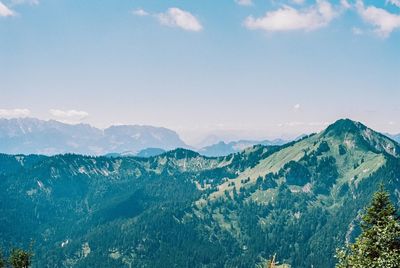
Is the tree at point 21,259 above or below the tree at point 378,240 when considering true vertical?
below

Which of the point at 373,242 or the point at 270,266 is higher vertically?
the point at 270,266

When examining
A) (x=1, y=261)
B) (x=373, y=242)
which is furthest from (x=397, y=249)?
(x=1, y=261)

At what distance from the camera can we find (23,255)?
58.3 m

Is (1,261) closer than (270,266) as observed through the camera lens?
No

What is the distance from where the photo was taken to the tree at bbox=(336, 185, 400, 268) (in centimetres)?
3681

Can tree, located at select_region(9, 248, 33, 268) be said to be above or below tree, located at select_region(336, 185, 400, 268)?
below

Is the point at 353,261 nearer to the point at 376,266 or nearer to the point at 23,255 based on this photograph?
the point at 376,266

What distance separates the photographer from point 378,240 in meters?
39.1

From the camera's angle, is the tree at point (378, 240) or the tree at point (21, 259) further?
the tree at point (21, 259)

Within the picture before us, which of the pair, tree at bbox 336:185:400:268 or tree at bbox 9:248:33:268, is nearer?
tree at bbox 336:185:400:268

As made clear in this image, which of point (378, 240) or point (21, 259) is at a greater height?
point (378, 240)

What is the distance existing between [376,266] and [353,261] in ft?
10.2

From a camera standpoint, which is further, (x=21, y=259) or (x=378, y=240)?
(x=21, y=259)

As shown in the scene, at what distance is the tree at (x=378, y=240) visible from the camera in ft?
121
